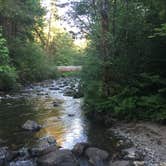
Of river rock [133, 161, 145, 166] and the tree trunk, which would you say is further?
the tree trunk

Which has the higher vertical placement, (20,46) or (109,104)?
(20,46)

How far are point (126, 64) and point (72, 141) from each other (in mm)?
3526

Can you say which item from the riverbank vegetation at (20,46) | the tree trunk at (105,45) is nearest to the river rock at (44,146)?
the tree trunk at (105,45)

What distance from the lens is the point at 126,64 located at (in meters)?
11.3

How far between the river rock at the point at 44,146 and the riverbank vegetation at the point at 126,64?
2.60m

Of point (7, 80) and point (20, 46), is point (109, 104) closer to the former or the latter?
point (7, 80)

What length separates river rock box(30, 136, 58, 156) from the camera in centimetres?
803

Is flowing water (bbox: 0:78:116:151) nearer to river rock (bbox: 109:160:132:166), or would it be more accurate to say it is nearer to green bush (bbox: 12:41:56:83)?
river rock (bbox: 109:160:132:166)

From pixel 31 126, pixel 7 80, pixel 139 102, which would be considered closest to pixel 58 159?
pixel 31 126

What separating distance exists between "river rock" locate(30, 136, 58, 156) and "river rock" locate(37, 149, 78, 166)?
0.46 metres

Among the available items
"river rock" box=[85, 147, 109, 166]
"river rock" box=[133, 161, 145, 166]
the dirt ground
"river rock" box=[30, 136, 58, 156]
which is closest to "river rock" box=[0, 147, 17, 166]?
"river rock" box=[30, 136, 58, 156]

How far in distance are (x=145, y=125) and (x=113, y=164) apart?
3110mm

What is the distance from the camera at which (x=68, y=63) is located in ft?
151

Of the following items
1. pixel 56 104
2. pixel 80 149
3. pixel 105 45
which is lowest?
pixel 56 104
